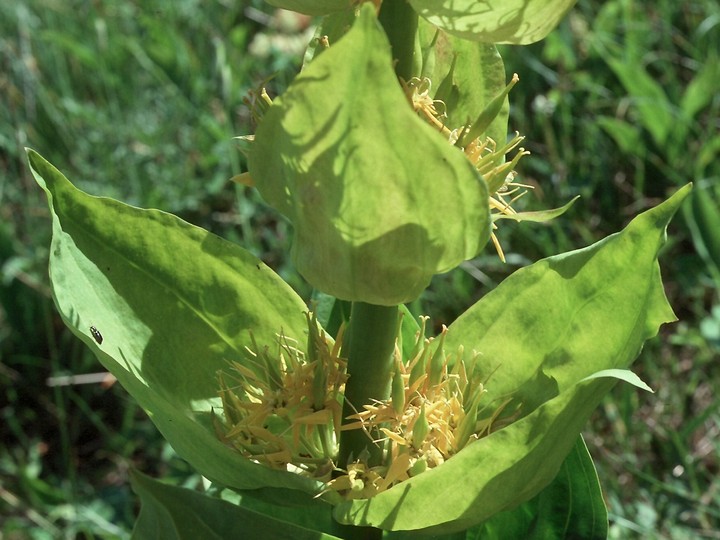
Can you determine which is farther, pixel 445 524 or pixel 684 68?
pixel 684 68

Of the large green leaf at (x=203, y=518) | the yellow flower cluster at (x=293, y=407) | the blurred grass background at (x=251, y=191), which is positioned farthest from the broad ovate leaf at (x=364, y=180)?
the blurred grass background at (x=251, y=191)

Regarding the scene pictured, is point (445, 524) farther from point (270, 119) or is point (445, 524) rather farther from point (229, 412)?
point (270, 119)

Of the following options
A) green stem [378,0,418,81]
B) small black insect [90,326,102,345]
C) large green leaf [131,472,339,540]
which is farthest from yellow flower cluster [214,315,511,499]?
green stem [378,0,418,81]

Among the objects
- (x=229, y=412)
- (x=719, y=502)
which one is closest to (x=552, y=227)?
(x=719, y=502)

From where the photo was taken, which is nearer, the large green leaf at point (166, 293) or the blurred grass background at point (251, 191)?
the large green leaf at point (166, 293)

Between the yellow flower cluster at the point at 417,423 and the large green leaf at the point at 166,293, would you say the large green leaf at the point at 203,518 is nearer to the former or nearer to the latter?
the yellow flower cluster at the point at 417,423

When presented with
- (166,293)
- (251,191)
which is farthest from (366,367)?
(251,191)

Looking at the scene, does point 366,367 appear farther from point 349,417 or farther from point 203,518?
point 203,518

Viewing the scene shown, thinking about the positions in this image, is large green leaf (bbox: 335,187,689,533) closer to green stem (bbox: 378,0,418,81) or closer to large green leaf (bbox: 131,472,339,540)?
large green leaf (bbox: 131,472,339,540)
